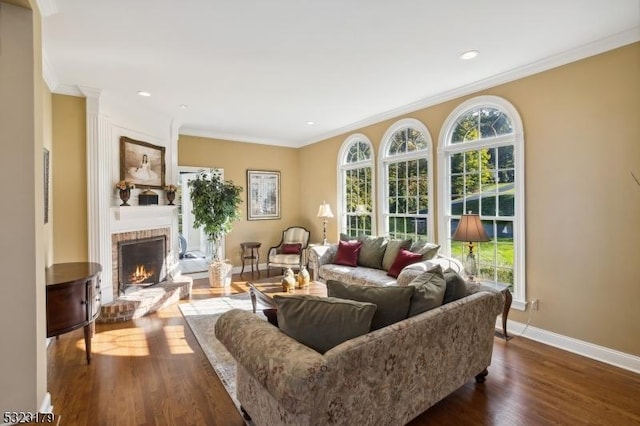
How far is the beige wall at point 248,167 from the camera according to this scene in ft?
19.1

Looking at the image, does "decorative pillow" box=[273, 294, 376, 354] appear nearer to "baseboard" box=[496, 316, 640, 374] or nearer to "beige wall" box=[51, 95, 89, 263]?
"baseboard" box=[496, 316, 640, 374]

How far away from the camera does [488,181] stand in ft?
12.1

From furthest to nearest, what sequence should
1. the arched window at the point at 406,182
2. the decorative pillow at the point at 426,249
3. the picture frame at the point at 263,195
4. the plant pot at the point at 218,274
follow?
the picture frame at the point at 263,195, the plant pot at the point at 218,274, the arched window at the point at 406,182, the decorative pillow at the point at 426,249

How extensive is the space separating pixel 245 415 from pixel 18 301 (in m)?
1.56

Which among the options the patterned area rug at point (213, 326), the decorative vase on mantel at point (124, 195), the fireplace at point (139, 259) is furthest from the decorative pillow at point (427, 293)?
the fireplace at point (139, 259)

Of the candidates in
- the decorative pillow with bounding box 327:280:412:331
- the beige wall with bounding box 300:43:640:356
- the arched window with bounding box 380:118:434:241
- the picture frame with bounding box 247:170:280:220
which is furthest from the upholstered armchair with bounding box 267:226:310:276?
the decorative pillow with bounding box 327:280:412:331

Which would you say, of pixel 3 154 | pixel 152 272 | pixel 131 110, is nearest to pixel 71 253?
pixel 152 272

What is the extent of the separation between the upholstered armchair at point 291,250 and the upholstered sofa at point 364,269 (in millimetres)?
827

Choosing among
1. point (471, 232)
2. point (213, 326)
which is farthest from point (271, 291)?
point (471, 232)

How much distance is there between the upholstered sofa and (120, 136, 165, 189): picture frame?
263 cm

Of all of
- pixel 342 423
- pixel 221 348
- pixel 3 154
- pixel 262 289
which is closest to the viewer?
pixel 342 423

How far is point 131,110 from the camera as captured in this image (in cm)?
425

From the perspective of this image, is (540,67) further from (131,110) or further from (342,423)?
(131,110)

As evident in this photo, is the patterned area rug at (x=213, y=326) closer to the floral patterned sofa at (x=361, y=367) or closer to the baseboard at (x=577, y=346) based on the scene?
the floral patterned sofa at (x=361, y=367)
